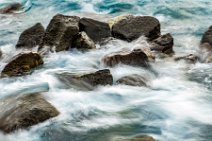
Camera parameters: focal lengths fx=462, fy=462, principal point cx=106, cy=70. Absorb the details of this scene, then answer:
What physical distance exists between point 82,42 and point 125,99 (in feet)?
11.6

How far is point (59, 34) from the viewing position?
38.4ft

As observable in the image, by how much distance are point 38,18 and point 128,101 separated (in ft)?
30.8

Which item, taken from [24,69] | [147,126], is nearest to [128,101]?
[147,126]

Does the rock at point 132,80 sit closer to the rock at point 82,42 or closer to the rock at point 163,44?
the rock at point 163,44

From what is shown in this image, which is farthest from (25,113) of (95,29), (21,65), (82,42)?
(95,29)

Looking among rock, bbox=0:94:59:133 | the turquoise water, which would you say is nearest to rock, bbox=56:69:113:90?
the turquoise water

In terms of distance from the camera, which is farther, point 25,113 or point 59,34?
point 59,34

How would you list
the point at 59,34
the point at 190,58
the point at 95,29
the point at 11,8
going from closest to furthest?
the point at 190,58, the point at 59,34, the point at 95,29, the point at 11,8

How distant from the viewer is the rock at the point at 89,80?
355 inches

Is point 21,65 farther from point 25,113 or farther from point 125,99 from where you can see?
point 25,113

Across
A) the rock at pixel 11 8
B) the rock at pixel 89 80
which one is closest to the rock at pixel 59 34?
the rock at pixel 89 80

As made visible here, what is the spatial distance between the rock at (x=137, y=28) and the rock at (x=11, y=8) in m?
7.95

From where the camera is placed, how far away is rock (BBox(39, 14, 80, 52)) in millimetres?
11688

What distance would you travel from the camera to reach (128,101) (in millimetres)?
8711
